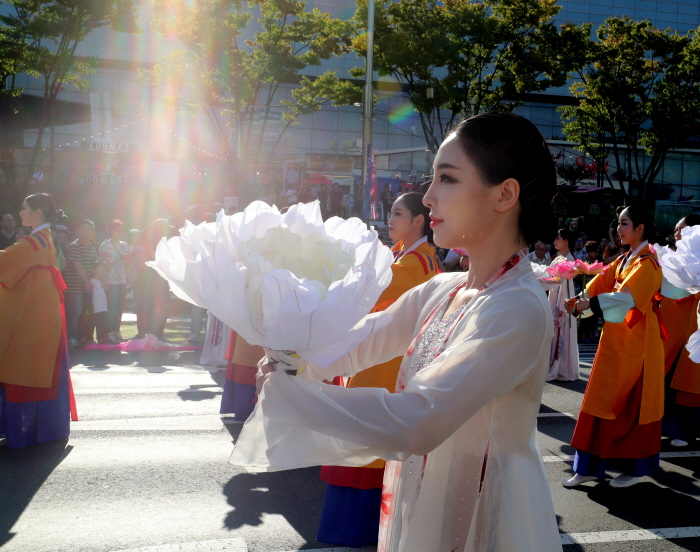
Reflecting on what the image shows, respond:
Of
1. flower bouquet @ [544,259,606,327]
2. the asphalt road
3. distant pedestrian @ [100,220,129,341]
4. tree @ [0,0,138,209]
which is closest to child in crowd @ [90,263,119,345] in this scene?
distant pedestrian @ [100,220,129,341]

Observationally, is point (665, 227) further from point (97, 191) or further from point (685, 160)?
point (97, 191)

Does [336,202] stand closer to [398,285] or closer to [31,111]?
[31,111]

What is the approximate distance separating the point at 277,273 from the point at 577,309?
4227 mm

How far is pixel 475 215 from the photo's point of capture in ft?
5.38

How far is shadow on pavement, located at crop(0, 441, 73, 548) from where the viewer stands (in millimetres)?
4153

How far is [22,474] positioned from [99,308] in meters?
5.63

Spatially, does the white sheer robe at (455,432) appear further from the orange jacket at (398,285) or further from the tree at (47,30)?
the tree at (47,30)

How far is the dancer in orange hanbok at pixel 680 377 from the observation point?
20.1 feet

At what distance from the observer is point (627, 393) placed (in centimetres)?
494

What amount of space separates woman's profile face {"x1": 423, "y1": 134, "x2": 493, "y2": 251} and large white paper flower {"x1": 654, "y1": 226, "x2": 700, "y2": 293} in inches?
128

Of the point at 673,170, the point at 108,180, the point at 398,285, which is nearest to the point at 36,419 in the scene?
the point at 398,285

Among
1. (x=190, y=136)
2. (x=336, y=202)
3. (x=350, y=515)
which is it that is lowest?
(x=350, y=515)

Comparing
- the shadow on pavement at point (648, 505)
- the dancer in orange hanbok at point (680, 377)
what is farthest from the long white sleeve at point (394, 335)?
the dancer in orange hanbok at point (680, 377)

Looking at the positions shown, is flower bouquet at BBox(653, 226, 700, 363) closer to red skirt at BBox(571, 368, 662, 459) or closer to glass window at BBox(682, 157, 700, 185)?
red skirt at BBox(571, 368, 662, 459)
